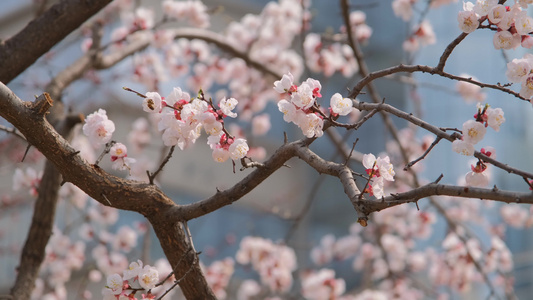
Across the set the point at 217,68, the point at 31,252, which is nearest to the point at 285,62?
the point at 217,68

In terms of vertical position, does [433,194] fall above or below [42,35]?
below

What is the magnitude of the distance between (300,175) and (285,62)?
793 cm

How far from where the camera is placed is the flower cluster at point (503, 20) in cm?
158

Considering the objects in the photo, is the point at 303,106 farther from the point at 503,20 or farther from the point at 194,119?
the point at 503,20

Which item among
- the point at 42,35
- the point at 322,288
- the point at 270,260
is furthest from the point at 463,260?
the point at 42,35

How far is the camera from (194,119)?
1669 mm

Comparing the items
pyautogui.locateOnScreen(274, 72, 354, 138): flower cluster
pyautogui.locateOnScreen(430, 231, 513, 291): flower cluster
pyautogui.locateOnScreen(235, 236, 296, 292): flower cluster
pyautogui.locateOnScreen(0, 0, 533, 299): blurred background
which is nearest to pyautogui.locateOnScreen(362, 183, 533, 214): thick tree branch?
pyautogui.locateOnScreen(274, 72, 354, 138): flower cluster

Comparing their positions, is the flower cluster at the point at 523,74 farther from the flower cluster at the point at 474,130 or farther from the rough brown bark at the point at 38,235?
the rough brown bark at the point at 38,235

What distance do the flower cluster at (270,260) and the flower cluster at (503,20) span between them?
3.36 metres

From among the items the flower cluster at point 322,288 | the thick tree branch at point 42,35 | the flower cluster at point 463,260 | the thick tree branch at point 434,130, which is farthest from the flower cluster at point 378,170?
the flower cluster at point 322,288

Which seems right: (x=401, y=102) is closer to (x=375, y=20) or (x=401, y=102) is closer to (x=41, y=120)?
(x=375, y=20)

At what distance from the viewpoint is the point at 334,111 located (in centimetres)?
161

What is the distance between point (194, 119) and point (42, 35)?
1.04 m

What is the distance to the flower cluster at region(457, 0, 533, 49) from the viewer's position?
158 cm
